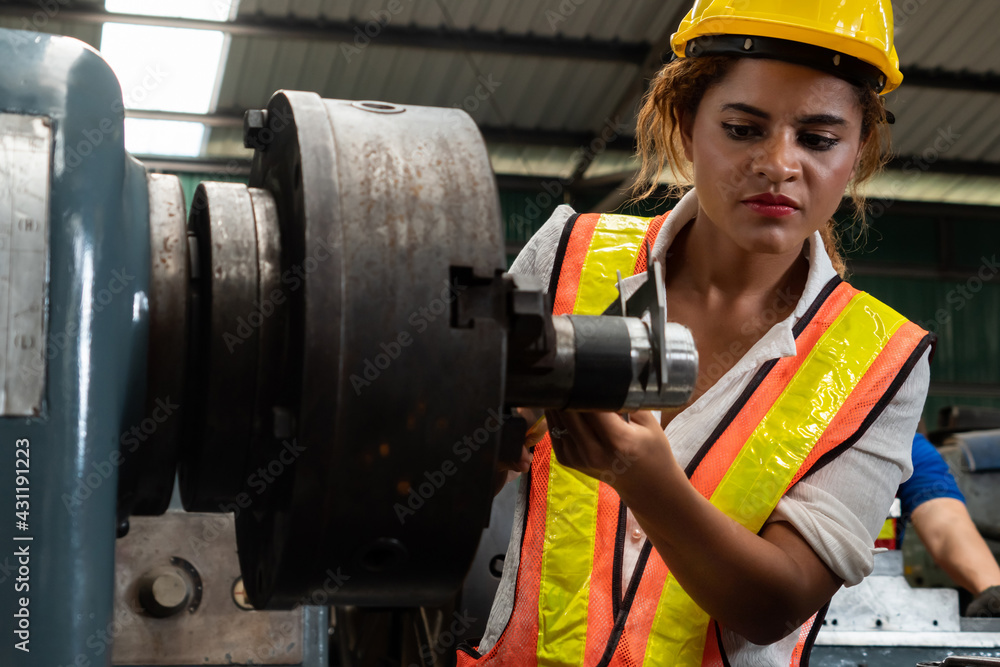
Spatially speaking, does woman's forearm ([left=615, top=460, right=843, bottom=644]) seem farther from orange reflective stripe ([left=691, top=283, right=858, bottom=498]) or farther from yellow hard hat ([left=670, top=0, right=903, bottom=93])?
yellow hard hat ([left=670, top=0, right=903, bottom=93])

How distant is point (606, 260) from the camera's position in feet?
3.69

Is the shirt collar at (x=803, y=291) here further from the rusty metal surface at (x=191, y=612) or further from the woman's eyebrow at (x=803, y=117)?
the rusty metal surface at (x=191, y=612)

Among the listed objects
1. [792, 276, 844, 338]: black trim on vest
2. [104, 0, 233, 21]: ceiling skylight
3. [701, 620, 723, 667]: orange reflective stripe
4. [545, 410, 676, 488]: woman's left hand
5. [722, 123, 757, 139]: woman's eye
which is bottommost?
[701, 620, 723, 667]: orange reflective stripe

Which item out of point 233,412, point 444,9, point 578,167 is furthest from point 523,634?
point 578,167

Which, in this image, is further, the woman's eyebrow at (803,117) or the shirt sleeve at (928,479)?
the shirt sleeve at (928,479)

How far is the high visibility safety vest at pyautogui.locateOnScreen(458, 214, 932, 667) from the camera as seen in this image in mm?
997

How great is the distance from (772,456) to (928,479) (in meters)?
1.81

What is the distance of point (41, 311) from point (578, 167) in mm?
6149

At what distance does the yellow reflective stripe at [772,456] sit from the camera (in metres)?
0.99

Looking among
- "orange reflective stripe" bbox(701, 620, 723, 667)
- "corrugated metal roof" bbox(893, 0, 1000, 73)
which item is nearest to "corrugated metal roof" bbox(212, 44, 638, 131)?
"corrugated metal roof" bbox(893, 0, 1000, 73)

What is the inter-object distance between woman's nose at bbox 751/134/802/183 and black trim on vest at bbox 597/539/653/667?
1.31ft

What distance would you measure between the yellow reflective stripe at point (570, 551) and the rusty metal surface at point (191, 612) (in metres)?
0.28

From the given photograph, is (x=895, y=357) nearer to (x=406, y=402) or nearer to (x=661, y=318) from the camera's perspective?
(x=661, y=318)

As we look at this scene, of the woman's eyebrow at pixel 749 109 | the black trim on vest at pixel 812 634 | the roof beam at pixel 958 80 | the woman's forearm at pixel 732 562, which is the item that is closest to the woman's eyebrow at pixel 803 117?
the woman's eyebrow at pixel 749 109
